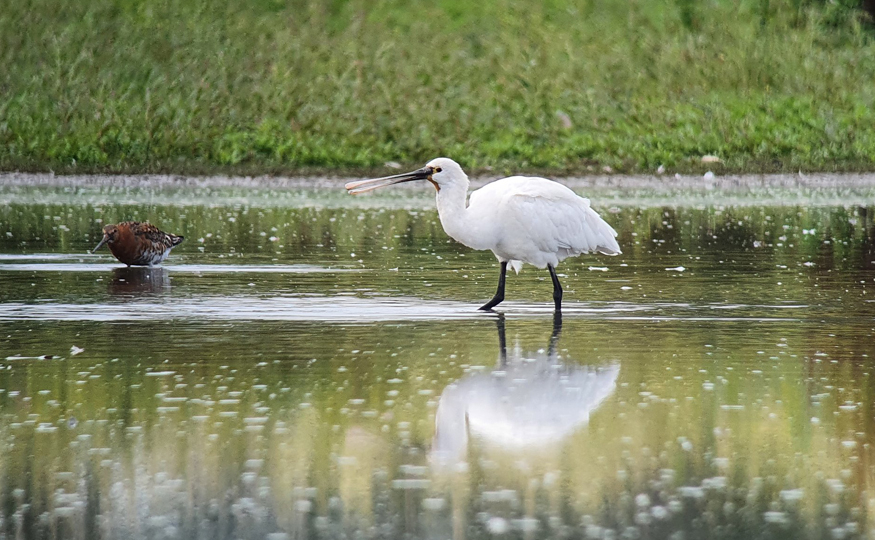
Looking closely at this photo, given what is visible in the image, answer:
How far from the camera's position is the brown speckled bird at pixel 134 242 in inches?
579

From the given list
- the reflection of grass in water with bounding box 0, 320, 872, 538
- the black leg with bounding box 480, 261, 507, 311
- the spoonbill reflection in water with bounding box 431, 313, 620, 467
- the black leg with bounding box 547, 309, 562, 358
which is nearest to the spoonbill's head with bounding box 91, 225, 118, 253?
the black leg with bounding box 480, 261, 507, 311

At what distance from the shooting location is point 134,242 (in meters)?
14.8

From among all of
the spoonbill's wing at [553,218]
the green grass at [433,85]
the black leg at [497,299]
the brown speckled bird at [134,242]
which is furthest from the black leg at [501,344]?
the green grass at [433,85]

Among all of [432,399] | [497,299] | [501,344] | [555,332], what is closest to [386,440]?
[432,399]

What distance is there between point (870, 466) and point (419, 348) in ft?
12.1

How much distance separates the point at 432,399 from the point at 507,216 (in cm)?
409

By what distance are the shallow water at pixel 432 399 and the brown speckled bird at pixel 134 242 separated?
222 millimetres

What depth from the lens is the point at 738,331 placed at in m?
10.3

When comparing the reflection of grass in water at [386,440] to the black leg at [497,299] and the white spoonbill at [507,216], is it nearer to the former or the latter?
the black leg at [497,299]

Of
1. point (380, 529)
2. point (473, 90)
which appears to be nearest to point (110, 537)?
point (380, 529)

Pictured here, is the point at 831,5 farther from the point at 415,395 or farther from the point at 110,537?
the point at 110,537

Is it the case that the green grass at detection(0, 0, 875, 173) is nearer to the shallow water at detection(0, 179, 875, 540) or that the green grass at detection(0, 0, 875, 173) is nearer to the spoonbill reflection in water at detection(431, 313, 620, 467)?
the shallow water at detection(0, 179, 875, 540)

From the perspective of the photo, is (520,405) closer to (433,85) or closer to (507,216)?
(507,216)

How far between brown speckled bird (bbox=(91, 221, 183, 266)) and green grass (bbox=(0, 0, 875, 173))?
628 inches
